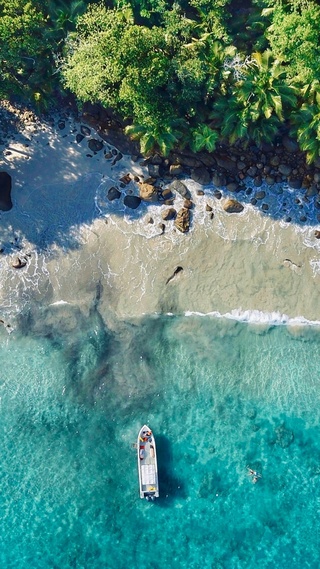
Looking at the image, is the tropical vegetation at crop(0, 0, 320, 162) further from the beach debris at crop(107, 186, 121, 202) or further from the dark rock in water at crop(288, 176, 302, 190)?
the beach debris at crop(107, 186, 121, 202)

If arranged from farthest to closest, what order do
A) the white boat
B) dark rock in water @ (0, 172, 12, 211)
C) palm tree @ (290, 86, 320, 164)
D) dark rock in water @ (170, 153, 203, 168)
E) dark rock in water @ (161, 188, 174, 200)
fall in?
dark rock in water @ (161, 188, 174, 200)
dark rock in water @ (0, 172, 12, 211)
dark rock in water @ (170, 153, 203, 168)
the white boat
palm tree @ (290, 86, 320, 164)

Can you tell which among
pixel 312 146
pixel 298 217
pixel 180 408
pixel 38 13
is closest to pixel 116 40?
pixel 38 13

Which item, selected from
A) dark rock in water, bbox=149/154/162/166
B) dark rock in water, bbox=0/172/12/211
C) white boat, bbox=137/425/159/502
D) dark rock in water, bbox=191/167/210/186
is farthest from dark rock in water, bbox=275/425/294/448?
dark rock in water, bbox=0/172/12/211

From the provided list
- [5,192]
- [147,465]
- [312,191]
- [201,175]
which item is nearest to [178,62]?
[201,175]

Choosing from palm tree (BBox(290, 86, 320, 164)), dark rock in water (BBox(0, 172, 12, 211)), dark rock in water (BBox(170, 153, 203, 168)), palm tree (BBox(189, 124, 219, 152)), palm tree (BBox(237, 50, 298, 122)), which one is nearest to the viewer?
palm tree (BBox(237, 50, 298, 122))

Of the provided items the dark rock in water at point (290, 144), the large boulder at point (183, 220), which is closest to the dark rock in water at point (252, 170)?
the dark rock in water at point (290, 144)

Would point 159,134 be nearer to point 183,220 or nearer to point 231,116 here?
point 231,116

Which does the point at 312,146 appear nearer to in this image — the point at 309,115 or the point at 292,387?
the point at 309,115
